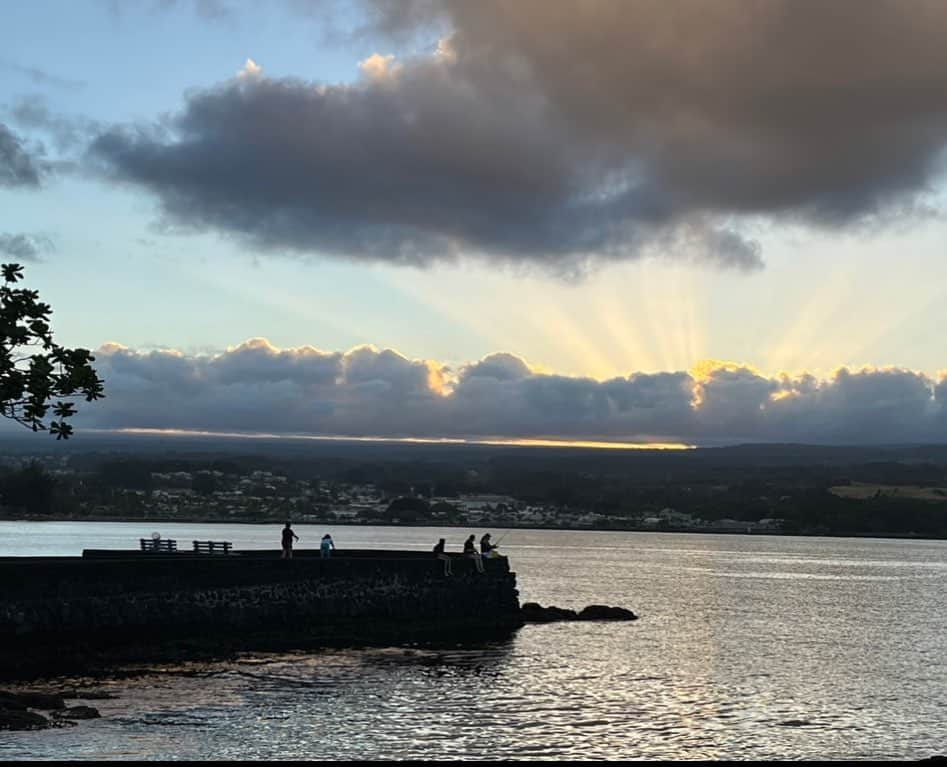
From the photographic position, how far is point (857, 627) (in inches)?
2766

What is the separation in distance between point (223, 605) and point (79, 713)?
14.3 metres

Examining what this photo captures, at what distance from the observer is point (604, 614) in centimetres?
6588

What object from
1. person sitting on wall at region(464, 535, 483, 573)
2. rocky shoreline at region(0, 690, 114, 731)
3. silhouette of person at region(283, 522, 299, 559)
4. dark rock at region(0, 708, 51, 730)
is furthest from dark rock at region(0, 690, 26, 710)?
person sitting on wall at region(464, 535, 483, 573)

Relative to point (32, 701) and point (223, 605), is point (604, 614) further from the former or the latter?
point (32, 701)

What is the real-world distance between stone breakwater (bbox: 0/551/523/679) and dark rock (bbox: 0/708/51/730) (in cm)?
804

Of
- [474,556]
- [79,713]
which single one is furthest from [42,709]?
[474,556]

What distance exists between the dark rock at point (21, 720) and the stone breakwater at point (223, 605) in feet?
26.4

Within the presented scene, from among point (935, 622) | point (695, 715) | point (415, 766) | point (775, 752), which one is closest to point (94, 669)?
point (695, 715)

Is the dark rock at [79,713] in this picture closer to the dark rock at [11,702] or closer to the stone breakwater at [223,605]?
the dark rock at [11,702]

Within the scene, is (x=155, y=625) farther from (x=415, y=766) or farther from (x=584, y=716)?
(x=415, y=766)

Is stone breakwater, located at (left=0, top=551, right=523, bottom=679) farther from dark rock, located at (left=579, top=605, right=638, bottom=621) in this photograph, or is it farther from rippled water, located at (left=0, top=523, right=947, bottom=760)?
dark rock, located at (left=579, top=605, right=638, bottom=621)

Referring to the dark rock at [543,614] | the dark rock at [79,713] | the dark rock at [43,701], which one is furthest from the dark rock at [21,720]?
the dark rock at [543,614]

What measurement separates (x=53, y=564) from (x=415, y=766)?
30838 millimetres

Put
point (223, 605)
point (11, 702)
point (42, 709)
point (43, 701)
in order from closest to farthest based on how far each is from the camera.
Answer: point (11, 702), point (42, 709), point (43, 701), point (223, 605)
